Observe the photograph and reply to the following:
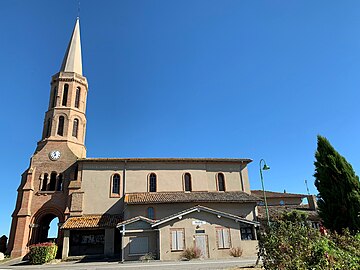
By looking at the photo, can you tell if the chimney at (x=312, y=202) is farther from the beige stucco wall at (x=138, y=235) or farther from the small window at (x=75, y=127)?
the small window at (x=75, y=127)

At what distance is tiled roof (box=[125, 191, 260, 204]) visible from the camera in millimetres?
24619

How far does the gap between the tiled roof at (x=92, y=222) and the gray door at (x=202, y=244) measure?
26.0ft

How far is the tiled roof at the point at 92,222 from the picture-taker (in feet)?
75.6

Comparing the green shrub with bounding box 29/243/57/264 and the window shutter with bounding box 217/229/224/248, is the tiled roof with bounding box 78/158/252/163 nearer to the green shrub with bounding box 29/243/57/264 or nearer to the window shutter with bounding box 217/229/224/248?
the green shrub with bounding box 29/243/57/264

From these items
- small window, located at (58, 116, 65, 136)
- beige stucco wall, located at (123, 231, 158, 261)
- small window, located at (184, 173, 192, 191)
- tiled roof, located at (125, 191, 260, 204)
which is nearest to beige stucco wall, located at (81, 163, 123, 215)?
tiled roof, located at (125, 191, 260, 204)

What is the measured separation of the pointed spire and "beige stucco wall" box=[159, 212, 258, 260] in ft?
86.3

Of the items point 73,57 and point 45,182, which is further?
point 73,57

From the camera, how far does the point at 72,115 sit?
31844 millimetres

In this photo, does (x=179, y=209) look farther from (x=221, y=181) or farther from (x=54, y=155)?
(x=54, y=155)

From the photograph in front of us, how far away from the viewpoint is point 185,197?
84.0ft

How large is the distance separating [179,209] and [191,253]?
5.53 m

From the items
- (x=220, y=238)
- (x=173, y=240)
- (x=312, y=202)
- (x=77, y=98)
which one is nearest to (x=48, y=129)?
(x=77, y=98)

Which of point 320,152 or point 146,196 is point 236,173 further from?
point 320,152

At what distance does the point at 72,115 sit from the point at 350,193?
97.5 ft
